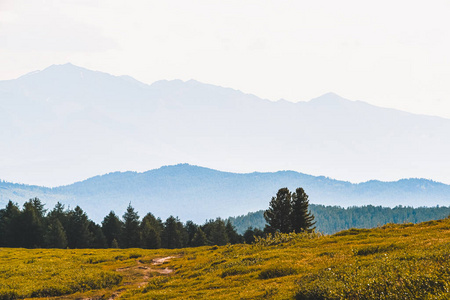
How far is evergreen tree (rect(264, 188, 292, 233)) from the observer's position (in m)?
81.2

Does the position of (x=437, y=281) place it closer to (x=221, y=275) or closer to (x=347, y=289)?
(x=347, y=289)

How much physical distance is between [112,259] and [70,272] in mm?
15653

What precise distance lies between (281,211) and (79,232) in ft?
194

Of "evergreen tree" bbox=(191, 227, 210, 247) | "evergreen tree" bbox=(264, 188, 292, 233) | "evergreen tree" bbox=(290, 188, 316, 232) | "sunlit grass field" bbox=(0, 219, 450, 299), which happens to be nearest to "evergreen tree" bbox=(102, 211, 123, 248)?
"evergreen tree" bbox=(191, 227, 210, 247)

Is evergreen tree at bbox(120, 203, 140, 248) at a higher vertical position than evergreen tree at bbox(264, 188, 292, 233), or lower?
lower

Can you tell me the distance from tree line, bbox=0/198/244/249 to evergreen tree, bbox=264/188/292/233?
4238cm

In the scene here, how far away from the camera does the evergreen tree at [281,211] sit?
81250 millimetres

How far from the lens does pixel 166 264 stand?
49.8 metres

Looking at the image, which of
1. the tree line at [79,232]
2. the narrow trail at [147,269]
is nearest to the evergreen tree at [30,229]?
the tree line at [79,232]

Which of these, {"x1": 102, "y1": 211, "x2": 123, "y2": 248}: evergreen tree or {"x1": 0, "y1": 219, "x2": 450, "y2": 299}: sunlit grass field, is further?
{"x1": 102, "y1": 211, "x2": 123, "y2": 248}: evergreen tree

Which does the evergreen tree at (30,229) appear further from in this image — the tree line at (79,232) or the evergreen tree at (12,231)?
the evergreen tree at (12,231)

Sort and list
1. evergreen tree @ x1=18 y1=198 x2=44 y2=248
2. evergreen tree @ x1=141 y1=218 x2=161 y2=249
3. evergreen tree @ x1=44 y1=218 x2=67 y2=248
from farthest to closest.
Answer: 1. evergreen tree @ x1=141 y1=218 x2=161 y2=249
2. evergreen tree @ x1=18 y1=198 x2=44 y2=248
3. evergreen tree @ x1=44 y1=218 x2=67 y2=248

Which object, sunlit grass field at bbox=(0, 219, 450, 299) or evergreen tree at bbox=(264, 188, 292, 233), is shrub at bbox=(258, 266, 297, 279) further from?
evergreen tree at bbox=(264, 188, 292, 233)

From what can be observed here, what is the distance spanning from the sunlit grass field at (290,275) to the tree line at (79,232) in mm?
56638
